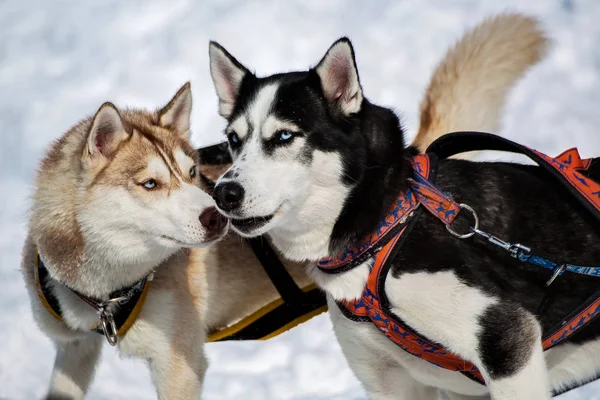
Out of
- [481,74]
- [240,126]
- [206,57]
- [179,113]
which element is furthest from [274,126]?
[206,57]

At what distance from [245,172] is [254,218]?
→ 6.0 inches

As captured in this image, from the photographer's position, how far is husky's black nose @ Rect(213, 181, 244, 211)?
7.27ft

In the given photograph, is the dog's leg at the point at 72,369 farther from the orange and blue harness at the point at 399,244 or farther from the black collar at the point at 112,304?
the orange and blue harness at the point at 399,244

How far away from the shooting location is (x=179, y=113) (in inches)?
129

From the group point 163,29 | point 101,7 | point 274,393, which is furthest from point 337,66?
point 101,7

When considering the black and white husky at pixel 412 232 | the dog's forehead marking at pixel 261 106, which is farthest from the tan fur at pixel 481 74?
the dog's forehead marking at pixel 261 106

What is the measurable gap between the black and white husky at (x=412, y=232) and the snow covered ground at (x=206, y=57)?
2955 mm

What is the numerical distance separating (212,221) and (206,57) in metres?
3.73

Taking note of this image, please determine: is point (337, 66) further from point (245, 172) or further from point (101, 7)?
point (101, 7)

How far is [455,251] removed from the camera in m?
2.27

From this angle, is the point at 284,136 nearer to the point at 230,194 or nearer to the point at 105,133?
the point at 230,194

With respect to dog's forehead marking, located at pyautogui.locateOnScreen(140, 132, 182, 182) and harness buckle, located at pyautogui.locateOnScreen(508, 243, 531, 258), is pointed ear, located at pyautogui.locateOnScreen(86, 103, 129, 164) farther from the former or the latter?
harness buckle, located at pyautogui.locateOnScreen(508, 243, 531, 258)

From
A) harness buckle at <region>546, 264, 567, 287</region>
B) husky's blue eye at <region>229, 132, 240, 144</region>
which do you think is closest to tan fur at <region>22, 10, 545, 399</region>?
husky's blue eye at <region>229, 132, 240, 144</region>

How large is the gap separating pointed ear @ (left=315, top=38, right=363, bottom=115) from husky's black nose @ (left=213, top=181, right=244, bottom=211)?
0.45m
